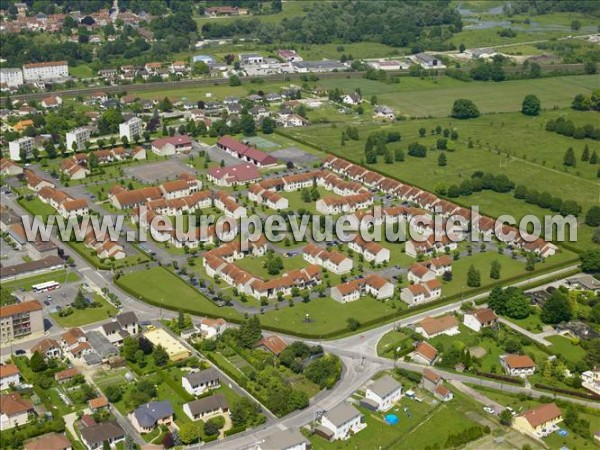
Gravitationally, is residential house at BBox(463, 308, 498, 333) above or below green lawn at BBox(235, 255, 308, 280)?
below

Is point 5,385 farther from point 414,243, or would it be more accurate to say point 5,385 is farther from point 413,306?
point 414,243

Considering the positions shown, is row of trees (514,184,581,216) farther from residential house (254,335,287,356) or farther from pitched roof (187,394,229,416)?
pitched roof (187,394,229,416)

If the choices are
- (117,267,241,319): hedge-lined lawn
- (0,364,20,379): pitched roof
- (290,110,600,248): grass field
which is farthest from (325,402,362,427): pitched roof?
(290,110,600,248): grass field

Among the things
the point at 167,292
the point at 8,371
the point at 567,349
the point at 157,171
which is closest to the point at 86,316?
the point at 167,292

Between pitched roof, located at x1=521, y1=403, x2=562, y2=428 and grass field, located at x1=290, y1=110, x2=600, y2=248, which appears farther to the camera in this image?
grass field, located at x1=290, y1=110, x2=600, y2=248

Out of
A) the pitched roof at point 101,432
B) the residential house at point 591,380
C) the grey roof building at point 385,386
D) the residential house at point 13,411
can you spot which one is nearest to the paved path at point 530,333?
the residential house at point 591,380

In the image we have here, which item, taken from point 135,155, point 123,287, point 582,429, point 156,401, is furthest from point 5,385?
point 135,155
